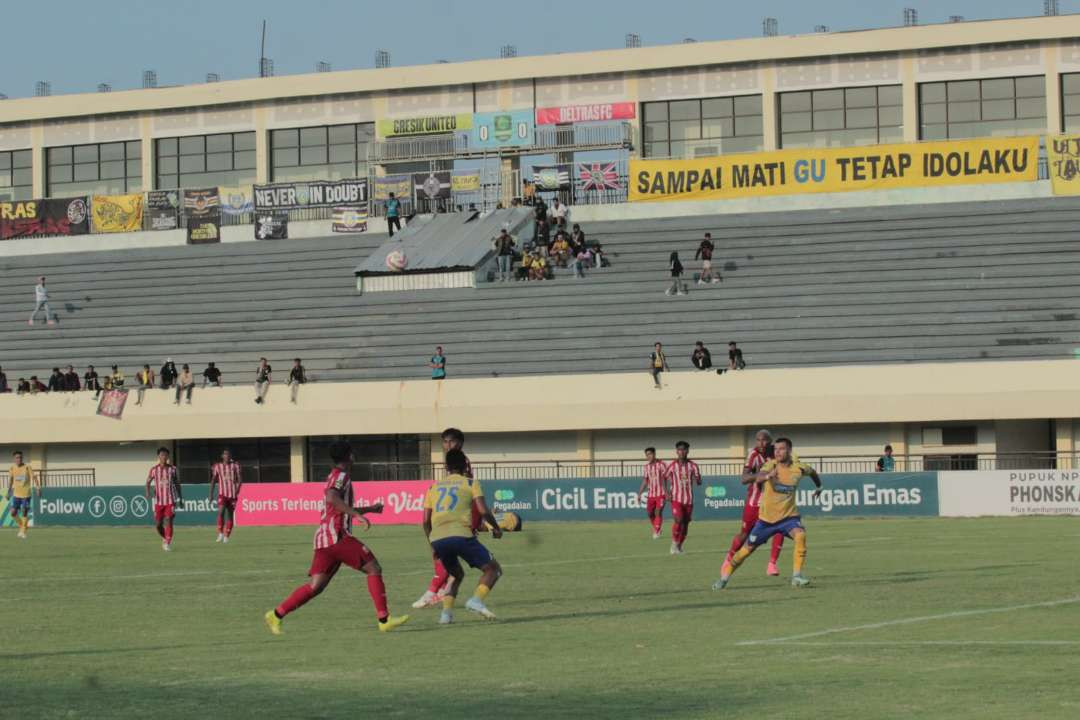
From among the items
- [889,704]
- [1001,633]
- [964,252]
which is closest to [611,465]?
[964,252]

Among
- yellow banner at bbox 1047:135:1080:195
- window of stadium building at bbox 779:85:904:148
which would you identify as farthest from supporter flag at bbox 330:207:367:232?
yellow banner at bbox 1047:135:1080:195

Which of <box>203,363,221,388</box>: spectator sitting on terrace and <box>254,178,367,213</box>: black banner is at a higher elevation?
<box>254,178,367,213</box>: black banner

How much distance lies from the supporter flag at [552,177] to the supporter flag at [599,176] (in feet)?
2.17

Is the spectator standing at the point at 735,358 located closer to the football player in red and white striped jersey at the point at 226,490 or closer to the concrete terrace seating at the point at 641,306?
the concrete terrace seating at the point at 641,306

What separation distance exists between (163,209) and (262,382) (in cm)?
1713

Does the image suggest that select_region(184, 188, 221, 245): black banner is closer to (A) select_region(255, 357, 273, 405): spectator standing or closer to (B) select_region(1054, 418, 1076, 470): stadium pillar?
(A) select_region(255, 357, 273, 405): spectator standing

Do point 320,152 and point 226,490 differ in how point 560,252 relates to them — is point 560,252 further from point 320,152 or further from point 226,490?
point 226,490

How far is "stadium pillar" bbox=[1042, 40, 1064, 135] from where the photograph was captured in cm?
6519

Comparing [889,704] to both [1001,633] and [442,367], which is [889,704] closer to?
[1001,633]

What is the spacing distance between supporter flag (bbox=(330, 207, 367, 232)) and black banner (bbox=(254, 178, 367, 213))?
1.68 feet

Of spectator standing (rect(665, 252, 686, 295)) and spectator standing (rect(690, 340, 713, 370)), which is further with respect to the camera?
spectator standing (rect(665, 252, 686, 295))

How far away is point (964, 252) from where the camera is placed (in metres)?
56.4

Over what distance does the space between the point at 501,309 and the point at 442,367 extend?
5.22 meters

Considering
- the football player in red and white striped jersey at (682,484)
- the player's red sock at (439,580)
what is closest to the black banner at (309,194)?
the football player in red and white striped jersey at (682,484)
